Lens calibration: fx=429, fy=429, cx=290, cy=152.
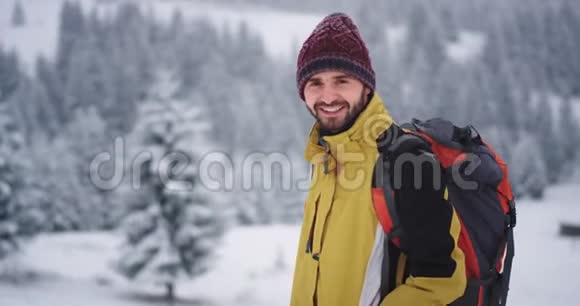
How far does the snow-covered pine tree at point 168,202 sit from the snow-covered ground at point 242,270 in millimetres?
1197

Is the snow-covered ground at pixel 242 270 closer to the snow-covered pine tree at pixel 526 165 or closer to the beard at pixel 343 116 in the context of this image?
the snow-covered pine tree at pixel 526 165

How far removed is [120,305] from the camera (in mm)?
15414

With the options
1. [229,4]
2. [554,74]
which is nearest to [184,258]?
[554,74]

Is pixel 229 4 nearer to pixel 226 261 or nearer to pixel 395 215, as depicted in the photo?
pixel 226 261

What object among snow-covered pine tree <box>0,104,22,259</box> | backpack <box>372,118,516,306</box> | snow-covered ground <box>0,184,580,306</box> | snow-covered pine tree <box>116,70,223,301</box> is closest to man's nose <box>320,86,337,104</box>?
backpack <box>372,118,516,306</box>

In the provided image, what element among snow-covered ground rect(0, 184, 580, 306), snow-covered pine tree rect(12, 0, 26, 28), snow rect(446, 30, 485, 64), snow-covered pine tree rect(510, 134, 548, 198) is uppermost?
snow-covered pine tree rect(12, 0, 26, 28)

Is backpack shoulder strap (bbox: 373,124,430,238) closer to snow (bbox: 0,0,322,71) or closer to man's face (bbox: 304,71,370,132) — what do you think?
man's face (bbox: 304,71,370,132)

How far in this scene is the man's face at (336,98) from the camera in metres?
1.72

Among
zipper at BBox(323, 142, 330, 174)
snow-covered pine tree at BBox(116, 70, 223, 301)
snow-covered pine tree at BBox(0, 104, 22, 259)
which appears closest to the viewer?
zipper at BBox(323, 142, 330, 174)

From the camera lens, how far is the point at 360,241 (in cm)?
161

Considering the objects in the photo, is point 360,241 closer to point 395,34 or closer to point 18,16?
point 395,34
